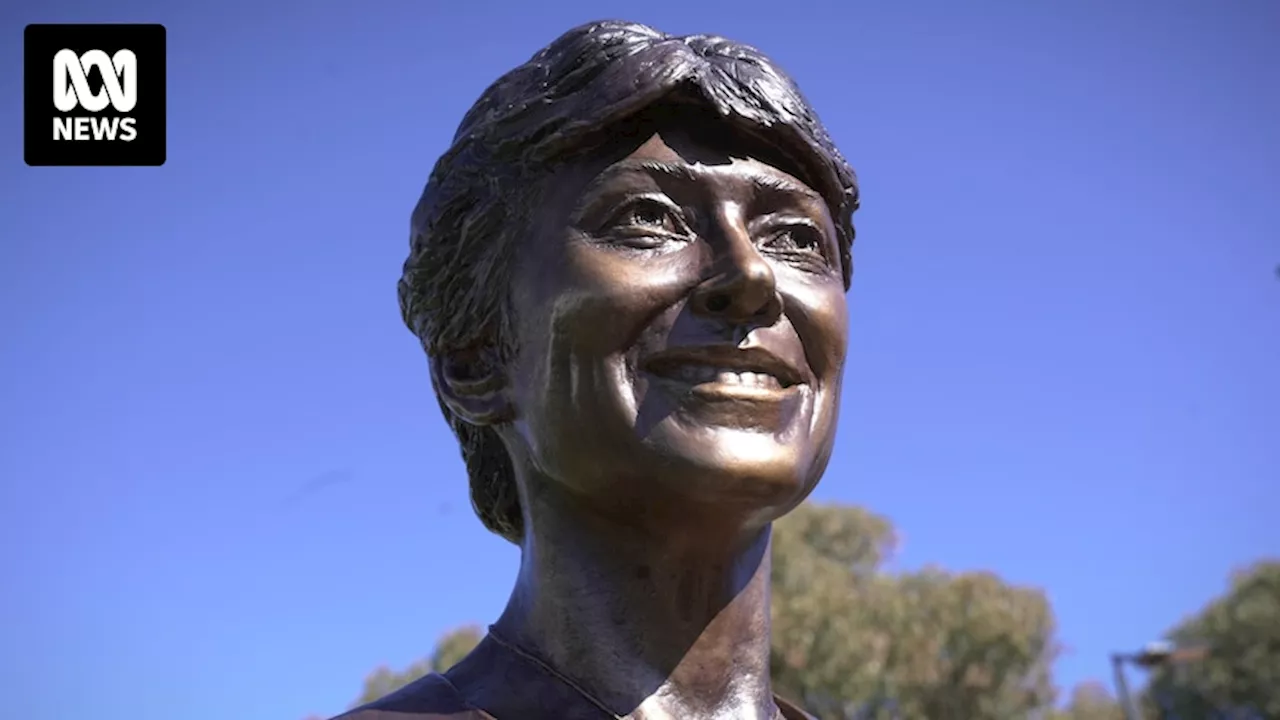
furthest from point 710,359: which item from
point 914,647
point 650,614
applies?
point 914,647

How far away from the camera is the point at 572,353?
9.70 feet

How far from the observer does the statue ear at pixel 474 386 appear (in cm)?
327

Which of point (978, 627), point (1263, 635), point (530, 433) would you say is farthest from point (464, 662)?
point (1263, 635)

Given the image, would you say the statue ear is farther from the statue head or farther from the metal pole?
the metal pole

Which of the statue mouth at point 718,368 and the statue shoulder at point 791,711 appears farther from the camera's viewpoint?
the statue shoulder at point 791,711

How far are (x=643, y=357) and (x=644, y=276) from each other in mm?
183

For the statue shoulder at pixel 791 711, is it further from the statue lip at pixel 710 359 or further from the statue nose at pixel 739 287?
the statue nose at pixel 739 287

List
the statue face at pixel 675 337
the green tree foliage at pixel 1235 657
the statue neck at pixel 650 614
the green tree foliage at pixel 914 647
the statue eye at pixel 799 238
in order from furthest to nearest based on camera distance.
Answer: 1. the green tree foliage at pixel 1235 657
2. the green tree foliage at pixel 914 647
3. the statue eye at pixel 799 238
4. the statue neck at pixel 650 614
5. the statue face at pixel 675 337

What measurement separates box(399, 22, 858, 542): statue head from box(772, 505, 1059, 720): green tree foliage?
825 inches

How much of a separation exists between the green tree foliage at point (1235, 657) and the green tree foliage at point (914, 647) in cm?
513

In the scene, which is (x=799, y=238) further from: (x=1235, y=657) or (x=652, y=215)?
(x=1235, y=657)

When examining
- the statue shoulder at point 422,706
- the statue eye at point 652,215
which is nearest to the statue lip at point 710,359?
the statue eye at point 652,215

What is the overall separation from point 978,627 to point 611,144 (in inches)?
935

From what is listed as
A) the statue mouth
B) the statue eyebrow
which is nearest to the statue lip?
the statue mouth
